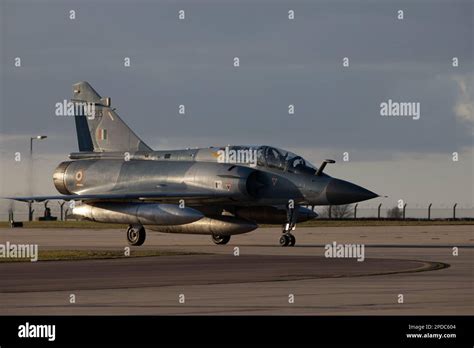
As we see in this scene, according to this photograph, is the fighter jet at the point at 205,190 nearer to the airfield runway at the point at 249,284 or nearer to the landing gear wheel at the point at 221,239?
the landing gear wheel at the point at 221,239

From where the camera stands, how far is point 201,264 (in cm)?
2561

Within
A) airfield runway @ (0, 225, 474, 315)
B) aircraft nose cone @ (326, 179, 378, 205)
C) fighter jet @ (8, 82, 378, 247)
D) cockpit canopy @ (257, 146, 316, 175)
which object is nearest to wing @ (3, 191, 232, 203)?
fighter jet @ (8, 82, 378, 247)

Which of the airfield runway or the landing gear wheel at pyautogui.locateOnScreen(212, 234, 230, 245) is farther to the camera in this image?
the landing gear wheel at pyautogui.locateOnScreen(212, 234, 230, 245)

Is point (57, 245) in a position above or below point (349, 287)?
above

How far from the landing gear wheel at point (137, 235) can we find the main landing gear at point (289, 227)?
5102mm

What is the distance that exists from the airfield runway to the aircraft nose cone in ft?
10.9

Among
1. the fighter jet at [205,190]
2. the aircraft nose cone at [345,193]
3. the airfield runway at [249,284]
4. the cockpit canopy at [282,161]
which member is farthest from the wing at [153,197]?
the airfield runway at [249,284]

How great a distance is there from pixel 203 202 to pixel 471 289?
65.3 feet

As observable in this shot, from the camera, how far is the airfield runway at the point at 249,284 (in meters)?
15.8

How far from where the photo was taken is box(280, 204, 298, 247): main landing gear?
35594 millimetres

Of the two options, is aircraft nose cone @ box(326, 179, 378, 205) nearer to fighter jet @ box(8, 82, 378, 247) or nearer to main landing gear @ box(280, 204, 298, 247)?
fighter jet @ box(8, 82, 378, 247)
